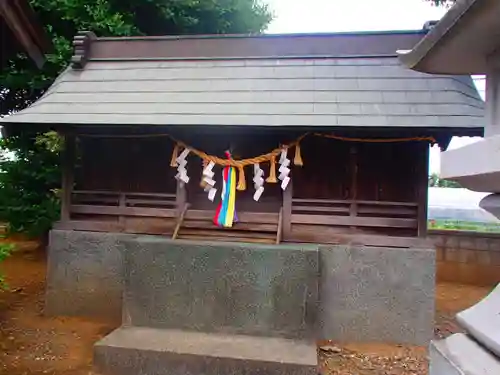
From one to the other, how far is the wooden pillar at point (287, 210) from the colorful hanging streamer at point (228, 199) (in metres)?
0.77

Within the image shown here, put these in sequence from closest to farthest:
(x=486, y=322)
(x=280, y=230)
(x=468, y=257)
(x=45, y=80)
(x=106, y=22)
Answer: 1. (x=486, y=322)
2. (x=280, y=230)
3. (x=106, y=22)
4. (x=45, y=80)
5. (x=468, y=257)

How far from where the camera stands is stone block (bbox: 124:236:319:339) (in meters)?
5.91

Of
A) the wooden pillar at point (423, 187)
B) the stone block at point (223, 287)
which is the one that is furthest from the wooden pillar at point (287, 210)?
the wooden pillar at point (423, 187)

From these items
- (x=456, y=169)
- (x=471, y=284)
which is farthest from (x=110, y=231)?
(x=471, y=284)

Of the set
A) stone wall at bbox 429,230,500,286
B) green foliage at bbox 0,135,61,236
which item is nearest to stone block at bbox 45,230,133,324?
green foliage at bbox 0,135,61,236

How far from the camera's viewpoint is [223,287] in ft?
19.9

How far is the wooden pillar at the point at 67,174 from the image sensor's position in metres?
7.37

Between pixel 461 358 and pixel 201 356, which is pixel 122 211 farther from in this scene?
pixel 461 358

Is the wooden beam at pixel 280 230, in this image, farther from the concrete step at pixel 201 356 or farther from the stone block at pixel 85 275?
the stone block at pixel 85 275

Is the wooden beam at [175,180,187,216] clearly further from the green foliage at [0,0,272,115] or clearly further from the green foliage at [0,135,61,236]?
the green foliage at [0,0,272,115]

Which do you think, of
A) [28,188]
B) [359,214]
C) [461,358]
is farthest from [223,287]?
[28,188]

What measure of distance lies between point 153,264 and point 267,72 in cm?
357

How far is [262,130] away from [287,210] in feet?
4.21

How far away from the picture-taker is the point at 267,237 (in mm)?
6680
